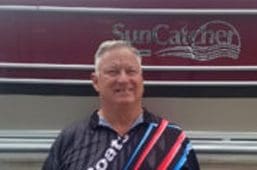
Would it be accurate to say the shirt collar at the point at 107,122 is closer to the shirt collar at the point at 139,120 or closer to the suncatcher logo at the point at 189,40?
the shirt collar at the point at 139,120

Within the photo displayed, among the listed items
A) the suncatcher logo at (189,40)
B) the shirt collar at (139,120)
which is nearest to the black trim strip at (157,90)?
the suncatcher logo at (189,40)

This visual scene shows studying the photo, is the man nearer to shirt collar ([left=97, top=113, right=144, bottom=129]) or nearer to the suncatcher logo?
shirt collar ([left=97, top=113, right=144, bottom=129])

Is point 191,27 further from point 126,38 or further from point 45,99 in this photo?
point 45,99

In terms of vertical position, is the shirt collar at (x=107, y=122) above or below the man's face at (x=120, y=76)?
below

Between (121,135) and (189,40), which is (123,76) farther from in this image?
(189,40)

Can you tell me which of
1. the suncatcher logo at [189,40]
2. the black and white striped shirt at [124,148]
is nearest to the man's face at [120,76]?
the black and white striped shirt at [124,148]

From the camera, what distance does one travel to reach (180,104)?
2438mm

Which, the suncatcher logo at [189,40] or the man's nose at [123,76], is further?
the suncatcher logo at [189,40]

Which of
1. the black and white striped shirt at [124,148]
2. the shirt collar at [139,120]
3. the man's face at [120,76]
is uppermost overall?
the man's face at [120,76]

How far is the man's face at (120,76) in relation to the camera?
1.74 m

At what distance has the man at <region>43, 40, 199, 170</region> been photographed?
1750 mm

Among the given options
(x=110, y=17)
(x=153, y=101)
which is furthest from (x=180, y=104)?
(x=110, y=17)

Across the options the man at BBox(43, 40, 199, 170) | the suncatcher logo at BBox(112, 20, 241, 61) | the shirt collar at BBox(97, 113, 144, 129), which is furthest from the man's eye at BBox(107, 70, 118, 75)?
the suncatcher logo at BBox(112, 20, 241, 61)

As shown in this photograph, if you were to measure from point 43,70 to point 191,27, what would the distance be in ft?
2.22
